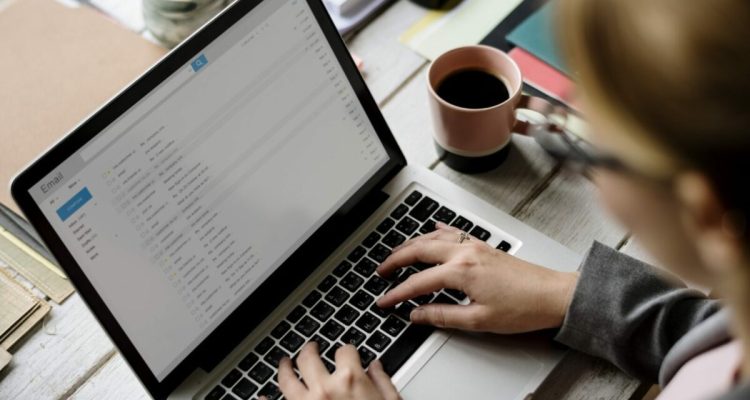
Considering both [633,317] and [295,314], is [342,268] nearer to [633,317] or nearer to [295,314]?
[295,314]

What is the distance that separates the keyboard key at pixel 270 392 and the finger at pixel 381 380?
86mm

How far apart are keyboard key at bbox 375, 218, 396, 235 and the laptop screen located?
0.05 metres

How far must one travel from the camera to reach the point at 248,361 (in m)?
0.79

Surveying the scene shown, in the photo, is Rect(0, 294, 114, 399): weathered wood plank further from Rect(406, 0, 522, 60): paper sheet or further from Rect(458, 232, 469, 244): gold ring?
Rect(406, 0, 522, 60): paper sheet

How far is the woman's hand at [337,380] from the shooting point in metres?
0.73

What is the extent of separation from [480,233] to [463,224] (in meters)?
0.02

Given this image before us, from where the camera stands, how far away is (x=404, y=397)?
0.76m

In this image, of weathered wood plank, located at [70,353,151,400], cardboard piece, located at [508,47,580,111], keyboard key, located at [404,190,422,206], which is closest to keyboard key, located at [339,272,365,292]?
keyboard key, located at [404,190,422,206]

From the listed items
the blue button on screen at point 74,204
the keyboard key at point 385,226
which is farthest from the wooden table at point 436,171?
the blue button on screen at point 74,204

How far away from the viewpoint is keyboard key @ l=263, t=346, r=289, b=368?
78cm

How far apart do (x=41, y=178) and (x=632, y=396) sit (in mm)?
559

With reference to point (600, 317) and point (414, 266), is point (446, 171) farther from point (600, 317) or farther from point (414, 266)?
point (600, 317)

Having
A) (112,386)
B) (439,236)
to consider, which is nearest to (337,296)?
(439,236)

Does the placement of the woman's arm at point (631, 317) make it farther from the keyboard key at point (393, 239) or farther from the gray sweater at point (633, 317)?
the keyboard key at point (393, 239)
